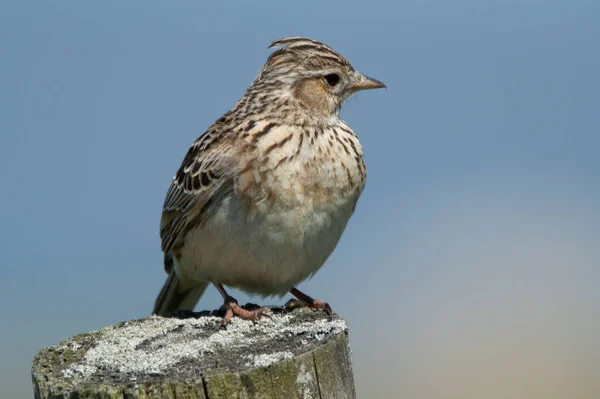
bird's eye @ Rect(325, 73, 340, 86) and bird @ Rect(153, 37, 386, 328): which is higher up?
bird's eye @ Rect(325, 73, 340, 86)

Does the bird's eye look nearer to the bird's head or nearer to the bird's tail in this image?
the bird's head

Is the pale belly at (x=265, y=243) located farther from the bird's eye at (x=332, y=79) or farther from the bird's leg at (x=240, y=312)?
the bird's eye at (x=332, y=79)

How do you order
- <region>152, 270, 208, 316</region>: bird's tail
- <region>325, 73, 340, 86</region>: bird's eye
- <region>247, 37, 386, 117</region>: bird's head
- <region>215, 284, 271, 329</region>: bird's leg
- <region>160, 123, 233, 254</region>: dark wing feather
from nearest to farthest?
1. <region>215, 284, 271, 329</region>: bird's leg
2. <region>160, 123, 233, 254</region>: dark wing feather
3. <region>247, 37, 386, 117</region>: bird's head
4. <region>325, 73, 340, 86</region>: bird's eye
5. <region>152, 270, 208, 316</region>: bird's tail

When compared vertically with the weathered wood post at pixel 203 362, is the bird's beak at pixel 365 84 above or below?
above

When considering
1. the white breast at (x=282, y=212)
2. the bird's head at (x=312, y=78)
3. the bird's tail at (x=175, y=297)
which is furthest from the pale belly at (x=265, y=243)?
the bird's head at (x=312, y=78)

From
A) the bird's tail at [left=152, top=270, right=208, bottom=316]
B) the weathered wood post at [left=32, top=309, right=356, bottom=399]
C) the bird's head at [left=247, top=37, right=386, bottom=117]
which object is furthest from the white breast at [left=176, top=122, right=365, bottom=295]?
the weathered wood post at [left=32, top=309, right=356, bottom=399]

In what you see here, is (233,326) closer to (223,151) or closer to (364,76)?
(223,151)

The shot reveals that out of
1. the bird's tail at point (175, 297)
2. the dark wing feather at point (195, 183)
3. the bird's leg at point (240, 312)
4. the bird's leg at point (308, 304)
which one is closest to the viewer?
the bird's leg at point (240, 312)

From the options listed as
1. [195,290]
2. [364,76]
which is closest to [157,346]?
[195,290]
